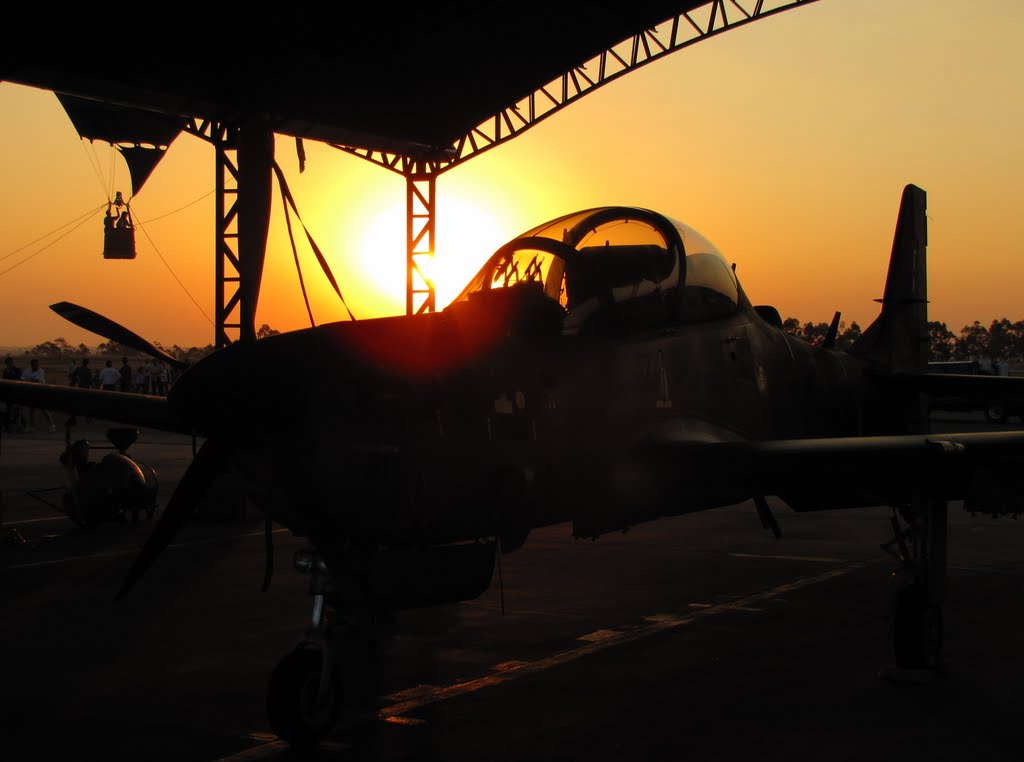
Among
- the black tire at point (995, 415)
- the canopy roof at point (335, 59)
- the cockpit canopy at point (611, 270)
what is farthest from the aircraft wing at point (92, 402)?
the black tire at point (995, 415)

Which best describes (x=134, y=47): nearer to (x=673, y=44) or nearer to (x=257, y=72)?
(x=257, y=72)

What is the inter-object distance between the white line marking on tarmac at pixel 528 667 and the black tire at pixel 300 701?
0.14m

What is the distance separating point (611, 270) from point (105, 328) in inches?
130

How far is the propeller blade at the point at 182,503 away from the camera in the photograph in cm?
641

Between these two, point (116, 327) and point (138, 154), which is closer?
point (116, 327)

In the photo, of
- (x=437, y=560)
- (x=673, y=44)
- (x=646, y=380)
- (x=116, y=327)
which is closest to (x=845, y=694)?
(x=646, y=380)

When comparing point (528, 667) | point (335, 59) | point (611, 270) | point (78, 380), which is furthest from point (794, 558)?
point (78, 380)

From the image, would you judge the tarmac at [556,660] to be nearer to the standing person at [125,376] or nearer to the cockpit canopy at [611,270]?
the cockpit canopy at [611,270]

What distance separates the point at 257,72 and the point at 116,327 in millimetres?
14962

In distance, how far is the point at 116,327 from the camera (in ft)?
24.2

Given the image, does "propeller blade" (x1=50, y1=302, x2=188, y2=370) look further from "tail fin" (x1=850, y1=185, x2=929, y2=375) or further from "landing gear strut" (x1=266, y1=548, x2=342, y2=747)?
"tail fin" (x1=850, y1=185, x2=929, y2=375)

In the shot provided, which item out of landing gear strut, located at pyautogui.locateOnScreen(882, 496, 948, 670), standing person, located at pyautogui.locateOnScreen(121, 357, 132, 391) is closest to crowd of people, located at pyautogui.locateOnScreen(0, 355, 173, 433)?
standing person, located at pyautogui.locateOnScreen(121, 357, 132, 391)

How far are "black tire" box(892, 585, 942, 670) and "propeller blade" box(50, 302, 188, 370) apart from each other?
4.99 m

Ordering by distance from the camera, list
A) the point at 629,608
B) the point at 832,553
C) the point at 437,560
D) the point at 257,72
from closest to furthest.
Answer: the point at 437,560, the point at 629,608, the point at 832,553, the point at 257,72
